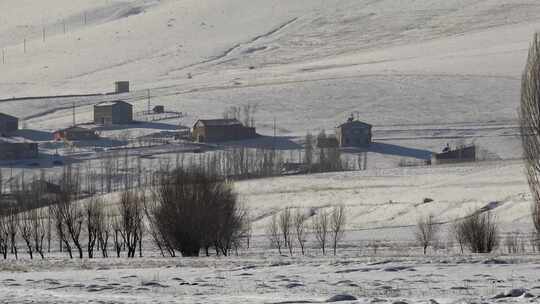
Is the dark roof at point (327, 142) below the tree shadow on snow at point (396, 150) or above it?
above

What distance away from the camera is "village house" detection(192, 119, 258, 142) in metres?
94.2

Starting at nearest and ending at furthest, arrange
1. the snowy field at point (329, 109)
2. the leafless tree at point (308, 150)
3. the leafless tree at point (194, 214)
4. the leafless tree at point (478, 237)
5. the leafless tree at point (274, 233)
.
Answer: the snowy field at point (329, 109) < the leafless tree at point (478, 237) < the leafless tree at point (194, 214) < the leafless tree at point (274, 233) < the leafless tree at point (308, 150)

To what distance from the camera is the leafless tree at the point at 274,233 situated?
142 ft

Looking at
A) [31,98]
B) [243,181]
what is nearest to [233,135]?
[243,181]

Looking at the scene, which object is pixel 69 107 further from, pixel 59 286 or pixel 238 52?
pixel 59 286

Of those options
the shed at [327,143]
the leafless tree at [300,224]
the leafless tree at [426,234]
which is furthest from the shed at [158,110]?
the leafless tree at [426,234]

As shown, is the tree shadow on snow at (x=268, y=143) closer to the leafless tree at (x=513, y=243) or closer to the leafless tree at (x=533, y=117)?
the leafless tree at (x=513, y=243)

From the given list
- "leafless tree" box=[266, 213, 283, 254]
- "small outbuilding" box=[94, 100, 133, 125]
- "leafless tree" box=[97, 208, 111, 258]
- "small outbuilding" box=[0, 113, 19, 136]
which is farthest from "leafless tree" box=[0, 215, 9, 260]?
"small outbuilding" box=[94, 100, 133, 125]

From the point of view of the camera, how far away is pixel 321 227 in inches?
1871

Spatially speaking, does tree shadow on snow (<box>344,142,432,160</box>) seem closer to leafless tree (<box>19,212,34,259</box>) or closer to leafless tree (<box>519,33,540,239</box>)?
leafless tree (<box>19,212,34,259</box>)

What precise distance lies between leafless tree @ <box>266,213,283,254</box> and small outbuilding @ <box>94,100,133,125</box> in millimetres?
53726

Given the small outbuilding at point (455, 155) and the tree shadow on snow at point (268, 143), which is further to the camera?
the tree shadow on snow at point (268, 143)

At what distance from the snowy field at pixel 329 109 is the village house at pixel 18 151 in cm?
402

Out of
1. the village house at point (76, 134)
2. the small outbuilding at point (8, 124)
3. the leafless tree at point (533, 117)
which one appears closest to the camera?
the leafless tree at point (533, 117)
